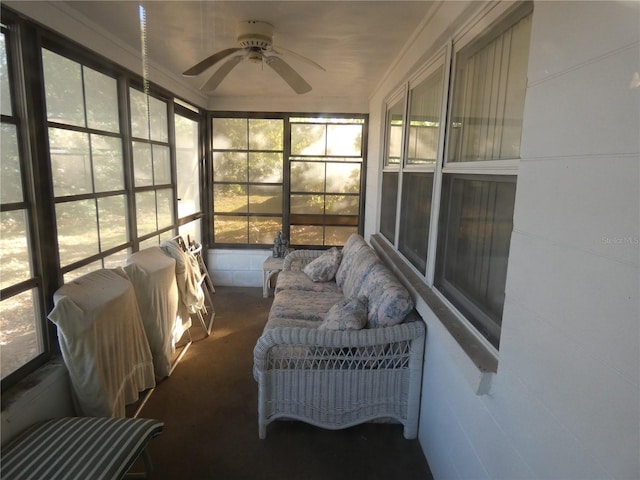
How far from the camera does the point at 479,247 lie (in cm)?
153

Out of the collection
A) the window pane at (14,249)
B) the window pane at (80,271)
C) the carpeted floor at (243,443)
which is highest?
the window pane at (14,249)

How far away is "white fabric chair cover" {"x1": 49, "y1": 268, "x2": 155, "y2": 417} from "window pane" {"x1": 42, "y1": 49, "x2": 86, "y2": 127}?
90 centimetres

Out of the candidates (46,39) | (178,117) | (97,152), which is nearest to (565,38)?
(46,39)

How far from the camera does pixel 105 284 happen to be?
6.72 feet

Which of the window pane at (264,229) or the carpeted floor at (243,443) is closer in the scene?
the carpeted floor at (243,443)

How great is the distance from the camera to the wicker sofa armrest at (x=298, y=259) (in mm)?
3793

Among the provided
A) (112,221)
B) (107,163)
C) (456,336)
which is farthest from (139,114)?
(456,336)

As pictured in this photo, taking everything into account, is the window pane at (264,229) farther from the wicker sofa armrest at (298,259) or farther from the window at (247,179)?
the wicker sofa armrest at (298,259)

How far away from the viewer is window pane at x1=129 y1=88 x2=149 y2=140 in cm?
280

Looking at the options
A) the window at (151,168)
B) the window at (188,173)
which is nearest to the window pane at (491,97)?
the window at (151,168)

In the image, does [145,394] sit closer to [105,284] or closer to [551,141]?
[105,284]

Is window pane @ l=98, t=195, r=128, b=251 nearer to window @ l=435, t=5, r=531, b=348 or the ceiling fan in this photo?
the ceiling fan

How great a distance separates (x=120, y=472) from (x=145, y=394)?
1111 mm

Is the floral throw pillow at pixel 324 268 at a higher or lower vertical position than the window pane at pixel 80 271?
lower
